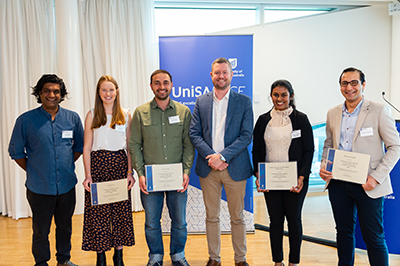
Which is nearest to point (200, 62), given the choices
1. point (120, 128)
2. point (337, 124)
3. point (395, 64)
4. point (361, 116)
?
point (120, 128)

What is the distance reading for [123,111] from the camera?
261 centimetres

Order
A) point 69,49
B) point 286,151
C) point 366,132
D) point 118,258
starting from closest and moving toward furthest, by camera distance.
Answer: point 366,132 < point 286,151 < point 118,258 < point 69,49

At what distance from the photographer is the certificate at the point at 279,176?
230cm

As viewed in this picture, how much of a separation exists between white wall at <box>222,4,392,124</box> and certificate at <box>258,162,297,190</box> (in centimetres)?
265

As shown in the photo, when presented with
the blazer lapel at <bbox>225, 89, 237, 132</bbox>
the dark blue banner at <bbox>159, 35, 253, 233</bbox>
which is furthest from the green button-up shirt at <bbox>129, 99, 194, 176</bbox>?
the dark blue banner at <bbox>159, 35, 253, 233</bbox>

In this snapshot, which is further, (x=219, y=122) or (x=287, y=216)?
(x=219, y=122)

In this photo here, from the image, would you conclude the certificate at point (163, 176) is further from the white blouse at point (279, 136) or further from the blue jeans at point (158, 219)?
the white blouse at point (279, 136)

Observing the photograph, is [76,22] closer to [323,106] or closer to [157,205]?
[157,205]

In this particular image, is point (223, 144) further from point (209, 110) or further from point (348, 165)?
point (348, 165)

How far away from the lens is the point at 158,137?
249 cm

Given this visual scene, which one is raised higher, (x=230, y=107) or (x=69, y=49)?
(x=69, y=49)

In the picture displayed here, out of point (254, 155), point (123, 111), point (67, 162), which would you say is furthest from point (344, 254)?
point (67, 162)

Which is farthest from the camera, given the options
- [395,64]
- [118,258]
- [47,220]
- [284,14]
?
[284,14]

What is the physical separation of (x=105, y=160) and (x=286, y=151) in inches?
58.7
